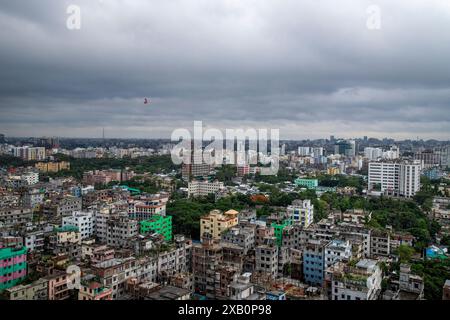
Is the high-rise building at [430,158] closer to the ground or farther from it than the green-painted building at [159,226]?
farther from it

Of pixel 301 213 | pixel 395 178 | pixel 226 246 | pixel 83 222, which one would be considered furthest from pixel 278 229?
pixel 395 178

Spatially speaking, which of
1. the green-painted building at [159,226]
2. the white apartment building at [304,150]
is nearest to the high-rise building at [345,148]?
the white apartment building at [304,150]

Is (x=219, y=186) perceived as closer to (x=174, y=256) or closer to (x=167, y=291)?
(x=174, y=256)

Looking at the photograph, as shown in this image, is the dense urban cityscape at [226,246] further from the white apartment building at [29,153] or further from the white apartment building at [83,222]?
the white apartment building at [29,153]

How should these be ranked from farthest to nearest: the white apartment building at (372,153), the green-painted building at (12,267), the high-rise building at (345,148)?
the high-rise building at (345,148), the white apartment building at (372,153), the green-painted building at (12,267)

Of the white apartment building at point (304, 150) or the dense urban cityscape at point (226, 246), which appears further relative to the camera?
the white apartment building at point (304, 150)

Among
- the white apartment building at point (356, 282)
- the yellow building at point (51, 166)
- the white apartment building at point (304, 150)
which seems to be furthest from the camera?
the white apartment building at point (304, 150)

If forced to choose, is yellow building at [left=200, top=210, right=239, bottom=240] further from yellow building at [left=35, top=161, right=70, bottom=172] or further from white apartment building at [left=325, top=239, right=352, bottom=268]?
yellow building at [left=35, top=161, right=70, bottom=172]

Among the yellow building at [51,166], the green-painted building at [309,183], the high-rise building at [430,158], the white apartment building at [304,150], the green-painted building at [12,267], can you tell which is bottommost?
the green-painted building at [12,267]
